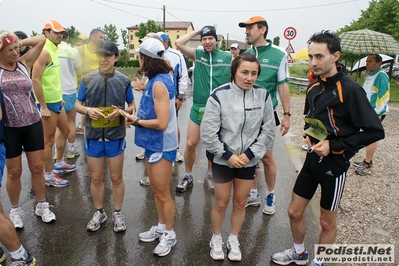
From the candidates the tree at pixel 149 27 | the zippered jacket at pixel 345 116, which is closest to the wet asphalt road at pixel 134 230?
the zippered jacket at pixel 345 116

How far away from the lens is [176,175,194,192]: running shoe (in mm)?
4246

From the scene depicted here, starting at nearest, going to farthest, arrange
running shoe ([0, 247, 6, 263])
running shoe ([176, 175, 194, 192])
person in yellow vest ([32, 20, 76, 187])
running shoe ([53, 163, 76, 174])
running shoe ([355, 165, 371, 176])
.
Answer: running shoe ([0, 247, 6, 263]), person in yellow vest ([32, 20, 76, 187]), running shoe ([176, 175, 194, 192]), running shoe ([53, 163, 76, 174]), running shoe ([355, 165, 371, 176])

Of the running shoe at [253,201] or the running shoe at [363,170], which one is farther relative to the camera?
the running shoe at [363,170]

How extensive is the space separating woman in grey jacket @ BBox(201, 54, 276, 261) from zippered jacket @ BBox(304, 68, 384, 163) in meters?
0.51

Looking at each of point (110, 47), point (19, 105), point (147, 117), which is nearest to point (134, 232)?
point (147, 117)

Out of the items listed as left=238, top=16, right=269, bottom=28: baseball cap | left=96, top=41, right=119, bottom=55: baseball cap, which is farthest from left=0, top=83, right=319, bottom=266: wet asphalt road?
left=238, top=16, right=269, bottom=28: baseball cap

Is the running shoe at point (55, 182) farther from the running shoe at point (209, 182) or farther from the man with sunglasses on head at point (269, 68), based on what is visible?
the man with sunglasses on head at point (269, 68)

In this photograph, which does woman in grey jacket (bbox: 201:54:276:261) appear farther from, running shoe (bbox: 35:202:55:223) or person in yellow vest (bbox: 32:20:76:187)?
person in yellow vest (bbox: 32:20:76:187)

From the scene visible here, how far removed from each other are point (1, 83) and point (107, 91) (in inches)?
38.0

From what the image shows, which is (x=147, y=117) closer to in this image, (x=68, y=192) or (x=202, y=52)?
(x=202, y=52)

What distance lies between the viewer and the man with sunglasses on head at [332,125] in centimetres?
225

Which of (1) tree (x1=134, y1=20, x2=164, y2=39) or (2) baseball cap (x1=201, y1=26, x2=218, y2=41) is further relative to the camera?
(1) tree (x1=134, y1=20, x2=164, y2=39)

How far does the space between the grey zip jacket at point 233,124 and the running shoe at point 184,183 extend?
1653 mm

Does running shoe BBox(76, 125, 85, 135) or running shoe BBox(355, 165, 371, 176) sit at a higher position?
running shoe BBox(355, 165, 371, 176)
